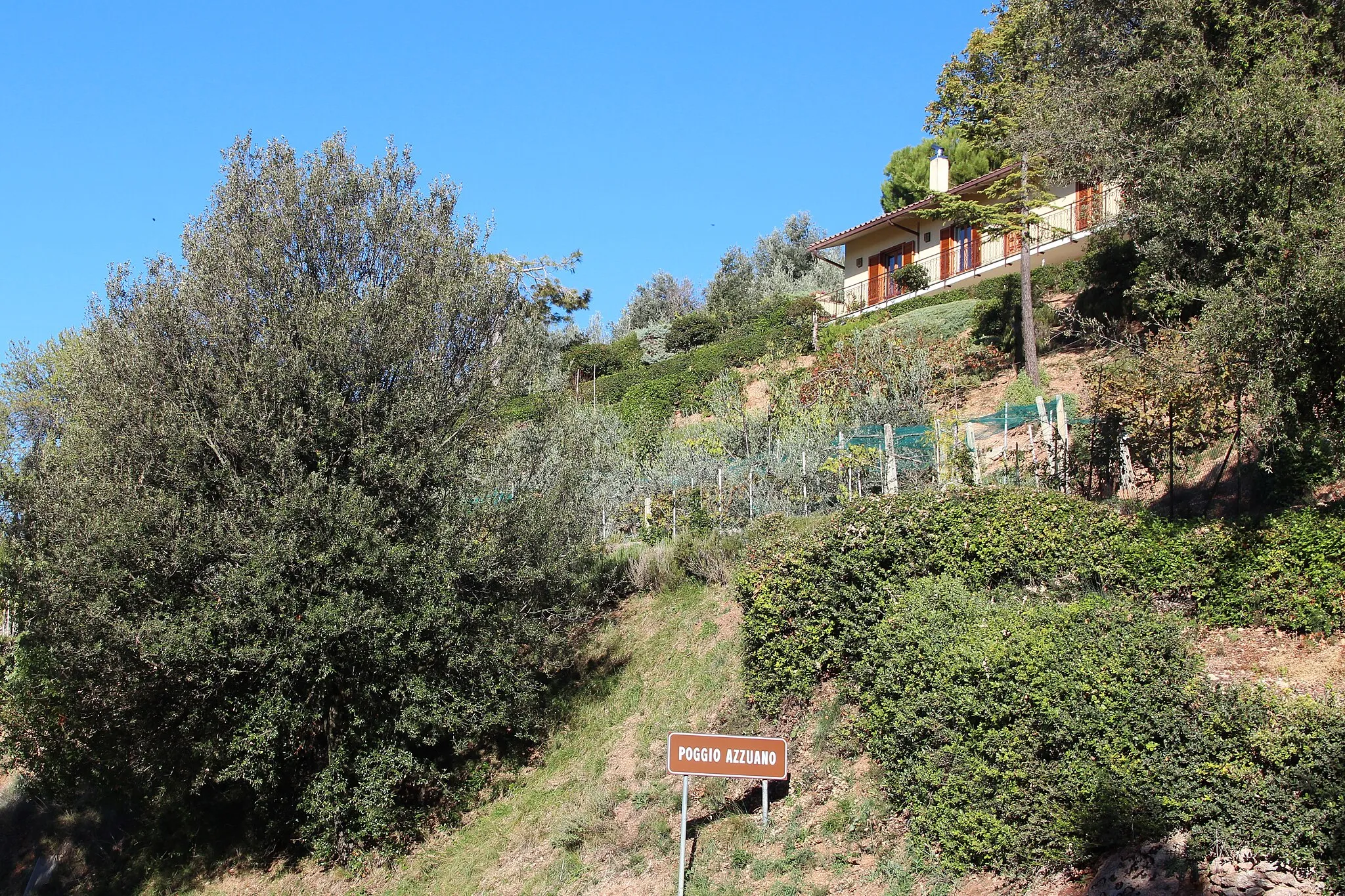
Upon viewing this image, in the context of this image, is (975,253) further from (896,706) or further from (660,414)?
(896,706)

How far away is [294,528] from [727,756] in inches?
278

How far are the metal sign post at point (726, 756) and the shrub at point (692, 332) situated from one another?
31369 millimetres

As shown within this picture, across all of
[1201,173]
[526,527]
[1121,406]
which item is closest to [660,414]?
[526,527]

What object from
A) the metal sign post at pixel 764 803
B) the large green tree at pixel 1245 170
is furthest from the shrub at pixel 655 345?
the metal sign post at pixel 764 803

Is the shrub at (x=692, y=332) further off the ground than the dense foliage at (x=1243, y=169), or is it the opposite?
the shrub at (x=692, y=332)

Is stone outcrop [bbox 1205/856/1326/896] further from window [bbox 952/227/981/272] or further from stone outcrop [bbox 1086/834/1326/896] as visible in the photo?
window [bbox 952/227/981/272]

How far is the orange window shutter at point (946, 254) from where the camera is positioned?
35.3m

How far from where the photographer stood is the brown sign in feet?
33.7

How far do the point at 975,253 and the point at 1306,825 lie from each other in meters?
29.2

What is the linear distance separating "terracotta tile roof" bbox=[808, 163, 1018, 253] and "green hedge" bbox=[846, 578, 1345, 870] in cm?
2461

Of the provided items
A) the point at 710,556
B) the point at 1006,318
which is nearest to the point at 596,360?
the point at 1006,318

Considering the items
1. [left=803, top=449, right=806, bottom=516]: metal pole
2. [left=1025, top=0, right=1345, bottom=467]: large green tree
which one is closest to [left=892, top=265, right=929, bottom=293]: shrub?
[left=803, top=449, right=806, bottom=516]: metal pole

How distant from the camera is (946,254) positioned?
116 ft

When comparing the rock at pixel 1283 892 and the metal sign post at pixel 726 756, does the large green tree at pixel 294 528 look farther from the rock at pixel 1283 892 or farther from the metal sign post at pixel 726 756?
the rock at pixel 1283 892
